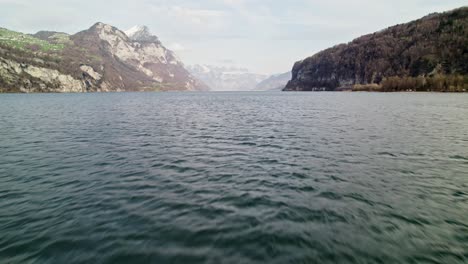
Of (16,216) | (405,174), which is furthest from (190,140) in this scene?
(405,174)

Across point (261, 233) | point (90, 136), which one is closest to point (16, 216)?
point (261, 233)

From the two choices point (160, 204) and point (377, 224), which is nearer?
point (377, 224)

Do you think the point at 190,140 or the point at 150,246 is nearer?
the point at 150,246

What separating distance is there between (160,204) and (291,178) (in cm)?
909

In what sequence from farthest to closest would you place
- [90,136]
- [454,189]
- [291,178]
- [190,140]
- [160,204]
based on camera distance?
[90,136] → [190,140] → [291,178] → [454,189] → [160,204]

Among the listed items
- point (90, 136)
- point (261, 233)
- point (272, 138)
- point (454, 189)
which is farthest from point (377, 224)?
point (90, 136)

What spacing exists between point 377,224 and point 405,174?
903 cm

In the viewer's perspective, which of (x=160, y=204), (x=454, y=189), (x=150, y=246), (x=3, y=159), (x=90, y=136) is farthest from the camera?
(x=90, y=136)

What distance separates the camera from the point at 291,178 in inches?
688

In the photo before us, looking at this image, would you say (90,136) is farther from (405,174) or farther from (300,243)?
(405,174)

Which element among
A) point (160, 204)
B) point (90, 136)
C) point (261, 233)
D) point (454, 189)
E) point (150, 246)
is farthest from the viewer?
point (90, 136)

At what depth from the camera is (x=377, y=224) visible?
37.9 feet

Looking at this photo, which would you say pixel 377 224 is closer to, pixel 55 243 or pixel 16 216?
pixel 55 243

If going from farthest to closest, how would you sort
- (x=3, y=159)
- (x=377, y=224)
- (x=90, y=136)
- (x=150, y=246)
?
(x=90, y=136), (x=3, y=159), (x=377, y=224), (x=150, y=246)
